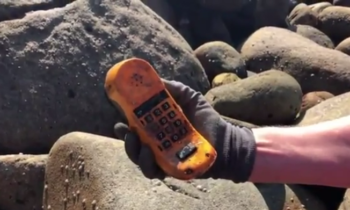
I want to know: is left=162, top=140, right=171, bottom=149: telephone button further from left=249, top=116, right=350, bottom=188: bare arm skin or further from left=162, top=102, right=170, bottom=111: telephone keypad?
left=249, top=116, right=350, bottom=188: bare arm skin

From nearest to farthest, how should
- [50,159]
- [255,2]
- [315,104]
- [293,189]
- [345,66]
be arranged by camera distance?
[50,159] → [293,189] → [315,104] → [345,66] → [255,2]

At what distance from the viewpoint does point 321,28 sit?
6.95 metres

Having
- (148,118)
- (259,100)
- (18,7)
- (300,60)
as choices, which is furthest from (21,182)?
(300,60)

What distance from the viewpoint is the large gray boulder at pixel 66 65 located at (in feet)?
12.8

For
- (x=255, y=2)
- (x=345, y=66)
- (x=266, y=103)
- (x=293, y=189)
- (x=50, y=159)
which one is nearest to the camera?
(x=50, y=159)

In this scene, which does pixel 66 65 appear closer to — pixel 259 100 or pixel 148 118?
pixel 259 100

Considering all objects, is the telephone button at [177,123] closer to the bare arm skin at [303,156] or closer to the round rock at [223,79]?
the bare arm skin at [303,156]

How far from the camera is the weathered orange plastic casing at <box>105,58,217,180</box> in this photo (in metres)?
2.20

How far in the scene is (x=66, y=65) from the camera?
13.4ft

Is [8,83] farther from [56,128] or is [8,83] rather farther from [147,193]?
[147,193]

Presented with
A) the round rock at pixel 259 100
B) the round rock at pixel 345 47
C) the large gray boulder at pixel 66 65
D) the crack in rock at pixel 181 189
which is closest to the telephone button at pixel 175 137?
the crack in rock at pixel 181 189

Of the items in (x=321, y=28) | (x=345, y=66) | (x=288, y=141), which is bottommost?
(x=321, y=28)

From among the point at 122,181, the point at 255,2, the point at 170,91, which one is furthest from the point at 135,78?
the point at 255,2

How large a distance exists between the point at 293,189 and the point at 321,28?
341cm
